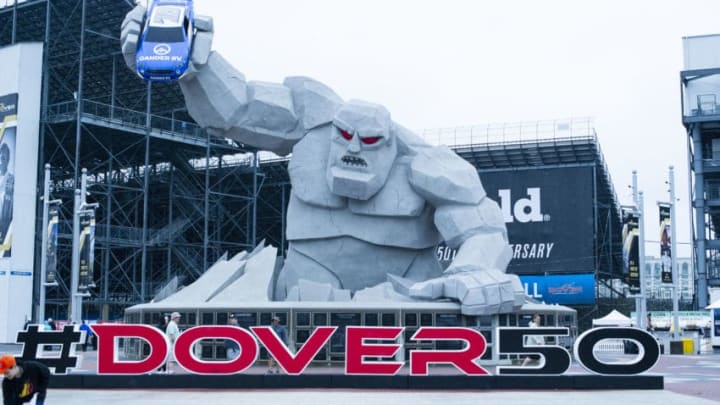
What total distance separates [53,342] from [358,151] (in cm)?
673

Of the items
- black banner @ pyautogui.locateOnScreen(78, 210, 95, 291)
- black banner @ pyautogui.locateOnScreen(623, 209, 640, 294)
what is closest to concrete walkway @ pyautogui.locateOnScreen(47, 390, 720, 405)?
black banner @ pyautogui.locateOnScreen(78, 210, 95, 291)

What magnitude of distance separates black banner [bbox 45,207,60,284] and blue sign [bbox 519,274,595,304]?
72.7 feet

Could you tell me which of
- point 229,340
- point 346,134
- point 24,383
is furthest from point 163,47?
point 24,383

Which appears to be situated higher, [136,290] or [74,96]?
[74,96]

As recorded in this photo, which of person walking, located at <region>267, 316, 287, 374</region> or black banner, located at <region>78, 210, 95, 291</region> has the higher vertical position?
black banner, located at <region>78, 210, 95, 291</region>

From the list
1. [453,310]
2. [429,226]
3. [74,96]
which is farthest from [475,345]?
[74,96]

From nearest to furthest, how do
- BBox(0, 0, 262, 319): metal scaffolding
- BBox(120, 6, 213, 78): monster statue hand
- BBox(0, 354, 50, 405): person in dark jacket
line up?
BBox(0, 354, 50, 405): person in dark jacket < BBox(120, 6, 213, 78): monster statue hand < BBox(0, 0, 262, 319): metal scaffolding

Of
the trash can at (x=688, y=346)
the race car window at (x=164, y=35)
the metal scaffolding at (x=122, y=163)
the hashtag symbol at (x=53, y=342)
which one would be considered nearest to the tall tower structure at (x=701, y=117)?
the trash can at (x=688, y=346)

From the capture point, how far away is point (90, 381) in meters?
14.3

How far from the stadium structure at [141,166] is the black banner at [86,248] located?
10311 millimetres

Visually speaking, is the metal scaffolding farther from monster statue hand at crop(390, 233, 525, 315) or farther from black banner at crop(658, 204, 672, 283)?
monster statue hand at crop(390, 233, 525, 315)

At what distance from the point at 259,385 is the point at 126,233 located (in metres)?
28.3

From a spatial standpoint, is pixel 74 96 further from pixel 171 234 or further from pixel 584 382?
pixel 584 382

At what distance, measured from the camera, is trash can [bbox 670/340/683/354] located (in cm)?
2887
